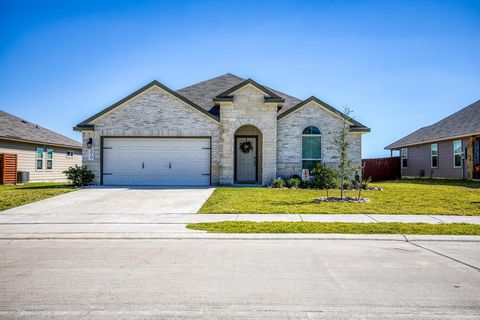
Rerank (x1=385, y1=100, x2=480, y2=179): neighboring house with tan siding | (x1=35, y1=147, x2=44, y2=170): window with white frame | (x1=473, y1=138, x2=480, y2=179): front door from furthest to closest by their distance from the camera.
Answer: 1. (x1=35, y1=147, x2=44, y2=170): window with white frame
2. (x1=385, y1=100, x2=480, y2=179): neighboring house with tan siding
3. (x1=473, y1=138, x2=480, y2=179): front door

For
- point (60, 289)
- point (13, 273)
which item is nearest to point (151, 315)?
point (60, 289)

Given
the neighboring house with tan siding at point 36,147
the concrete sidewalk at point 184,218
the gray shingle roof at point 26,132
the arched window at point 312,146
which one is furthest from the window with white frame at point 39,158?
the arched window at point 312,146

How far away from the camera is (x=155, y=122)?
739 inches

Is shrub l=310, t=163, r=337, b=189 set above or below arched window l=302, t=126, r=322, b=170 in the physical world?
below

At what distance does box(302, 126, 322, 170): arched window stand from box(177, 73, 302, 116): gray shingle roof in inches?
91.5

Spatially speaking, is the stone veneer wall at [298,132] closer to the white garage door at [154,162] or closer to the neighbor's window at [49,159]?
the white garage door at [154,162]


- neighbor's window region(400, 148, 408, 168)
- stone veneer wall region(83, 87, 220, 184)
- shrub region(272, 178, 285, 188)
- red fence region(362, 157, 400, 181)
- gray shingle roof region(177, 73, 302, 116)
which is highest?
gray shingle roof region(177, 73, 302, 116)

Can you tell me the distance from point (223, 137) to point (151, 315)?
15.3m

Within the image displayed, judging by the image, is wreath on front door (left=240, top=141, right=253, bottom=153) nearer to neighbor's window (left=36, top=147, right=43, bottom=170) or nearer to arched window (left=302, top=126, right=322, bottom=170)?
arched window (left=302, top=126, right=322, bottom=170)

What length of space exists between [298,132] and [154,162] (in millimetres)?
7771

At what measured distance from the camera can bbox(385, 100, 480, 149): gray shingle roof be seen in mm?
24312

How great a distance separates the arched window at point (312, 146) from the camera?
766 inches

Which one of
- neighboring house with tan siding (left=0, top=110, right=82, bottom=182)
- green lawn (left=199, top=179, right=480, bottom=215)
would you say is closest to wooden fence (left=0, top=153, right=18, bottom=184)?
neighboring house with tan siding (left=0, top=110, right=82, bottom=182)

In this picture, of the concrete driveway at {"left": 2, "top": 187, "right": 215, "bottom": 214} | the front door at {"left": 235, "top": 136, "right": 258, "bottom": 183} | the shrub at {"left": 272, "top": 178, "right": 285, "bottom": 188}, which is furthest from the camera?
the front door at {"left": 235, "top": 136, "right": 258, "bottom": 183}
